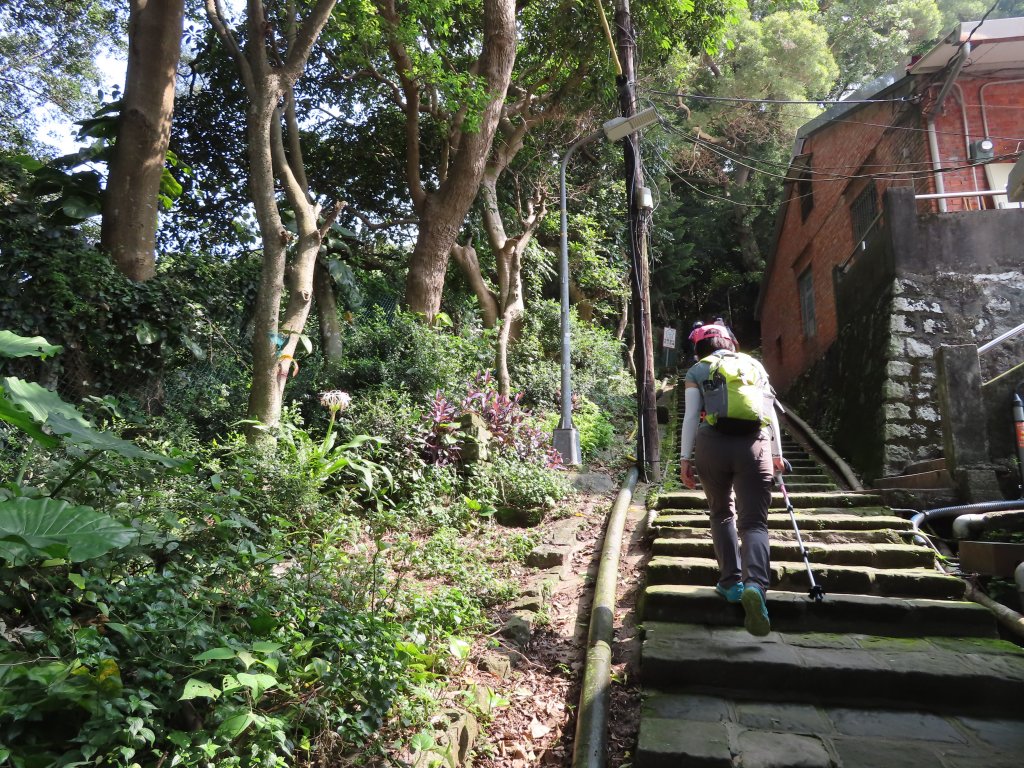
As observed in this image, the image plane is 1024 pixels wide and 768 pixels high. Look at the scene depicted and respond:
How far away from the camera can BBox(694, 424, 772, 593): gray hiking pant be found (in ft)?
12.8

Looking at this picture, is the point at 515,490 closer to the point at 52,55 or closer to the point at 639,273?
the point at 639,273

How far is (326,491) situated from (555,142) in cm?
1205

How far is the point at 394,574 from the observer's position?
477 cm

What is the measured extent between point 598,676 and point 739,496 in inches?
53.9

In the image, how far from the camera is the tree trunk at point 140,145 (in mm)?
7785

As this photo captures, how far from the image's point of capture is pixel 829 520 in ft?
18.9

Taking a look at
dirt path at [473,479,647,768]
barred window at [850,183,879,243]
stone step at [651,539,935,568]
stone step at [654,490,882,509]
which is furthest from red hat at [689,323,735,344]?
barred window at [850,183,879,243]

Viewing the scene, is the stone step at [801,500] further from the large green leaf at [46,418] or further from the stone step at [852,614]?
the large green leaf at [46,418]

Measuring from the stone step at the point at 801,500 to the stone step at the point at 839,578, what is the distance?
5.93 ft

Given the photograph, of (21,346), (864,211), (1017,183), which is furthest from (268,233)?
(864,211)

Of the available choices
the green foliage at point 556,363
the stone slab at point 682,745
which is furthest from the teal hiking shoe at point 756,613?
the green foliage at point 556,363

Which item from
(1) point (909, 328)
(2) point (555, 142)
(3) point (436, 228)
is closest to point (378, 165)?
(2) point (555, 142)

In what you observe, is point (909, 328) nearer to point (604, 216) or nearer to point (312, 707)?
point (312, 707)

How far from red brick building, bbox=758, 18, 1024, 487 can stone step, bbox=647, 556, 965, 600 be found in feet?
13.2
